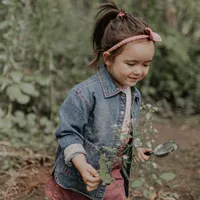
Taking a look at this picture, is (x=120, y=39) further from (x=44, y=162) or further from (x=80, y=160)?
(x=44, y=162)

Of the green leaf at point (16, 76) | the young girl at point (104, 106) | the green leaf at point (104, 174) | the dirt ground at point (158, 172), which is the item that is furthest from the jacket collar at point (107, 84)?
the green leaf at point (16, 76)

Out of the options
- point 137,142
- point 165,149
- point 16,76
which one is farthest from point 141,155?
point 16,76

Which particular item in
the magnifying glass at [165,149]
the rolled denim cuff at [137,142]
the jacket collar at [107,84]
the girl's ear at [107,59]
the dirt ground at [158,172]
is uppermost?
the girl's ear at [107,59]

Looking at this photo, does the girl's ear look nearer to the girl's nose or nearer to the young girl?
the young girl

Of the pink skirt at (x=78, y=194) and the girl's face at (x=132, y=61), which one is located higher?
the girl's face at (x=132, y=61)

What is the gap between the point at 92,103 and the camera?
233 centimetres

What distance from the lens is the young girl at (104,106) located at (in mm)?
2256

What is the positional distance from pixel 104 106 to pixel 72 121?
206 millimetres

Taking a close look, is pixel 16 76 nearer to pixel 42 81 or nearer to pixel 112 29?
pixel 42 81

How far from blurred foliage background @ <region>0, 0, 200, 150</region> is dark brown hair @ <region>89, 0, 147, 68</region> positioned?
1.40 metres

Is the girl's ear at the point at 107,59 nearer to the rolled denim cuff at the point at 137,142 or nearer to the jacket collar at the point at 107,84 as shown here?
the jacket collar at the point at 107,84

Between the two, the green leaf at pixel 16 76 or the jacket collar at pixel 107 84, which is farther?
the green leaf at pixel 16 76

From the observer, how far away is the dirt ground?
336 cm

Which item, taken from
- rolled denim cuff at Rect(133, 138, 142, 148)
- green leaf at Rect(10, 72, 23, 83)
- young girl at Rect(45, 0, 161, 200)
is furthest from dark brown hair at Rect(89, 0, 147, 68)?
green leaf at Rect(10, 72, 23, 83)
